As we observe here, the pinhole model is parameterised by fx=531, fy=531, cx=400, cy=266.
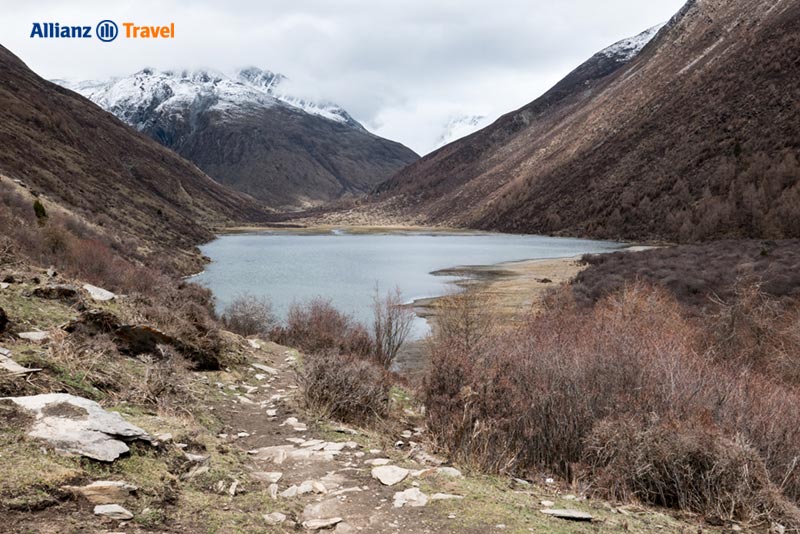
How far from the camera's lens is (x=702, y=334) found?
65.5 feet

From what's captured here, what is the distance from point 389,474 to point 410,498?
0.64 meters

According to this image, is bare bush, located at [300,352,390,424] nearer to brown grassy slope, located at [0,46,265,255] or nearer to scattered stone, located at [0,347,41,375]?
scattered stone, located at [0,347,41,375]

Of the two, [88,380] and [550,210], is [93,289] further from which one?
[550,210]

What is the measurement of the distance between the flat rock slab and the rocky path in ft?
4.93

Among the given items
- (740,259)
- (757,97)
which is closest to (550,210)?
(757,97)

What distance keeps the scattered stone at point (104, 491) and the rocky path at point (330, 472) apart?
1236 millimetres

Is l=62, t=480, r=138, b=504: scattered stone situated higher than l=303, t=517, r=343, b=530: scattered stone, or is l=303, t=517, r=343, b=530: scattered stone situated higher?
l=62, t=480, r=138, b=504: scattered stone

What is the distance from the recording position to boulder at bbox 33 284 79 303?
33.8 feet

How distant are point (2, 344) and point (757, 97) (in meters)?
109

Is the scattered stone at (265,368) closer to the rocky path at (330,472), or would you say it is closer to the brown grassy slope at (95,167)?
the rocky path at (330,472)

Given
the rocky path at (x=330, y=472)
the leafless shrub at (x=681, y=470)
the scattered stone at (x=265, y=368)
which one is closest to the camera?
the rocky path at (x=330, y=472)

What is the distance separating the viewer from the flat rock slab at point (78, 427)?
4.80 metres

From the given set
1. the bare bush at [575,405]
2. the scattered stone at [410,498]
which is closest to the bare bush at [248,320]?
the bare bush at [575,405]

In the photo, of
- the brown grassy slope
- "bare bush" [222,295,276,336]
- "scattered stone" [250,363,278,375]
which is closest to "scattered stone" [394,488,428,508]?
"scattered stone" [250,363,278,375]
